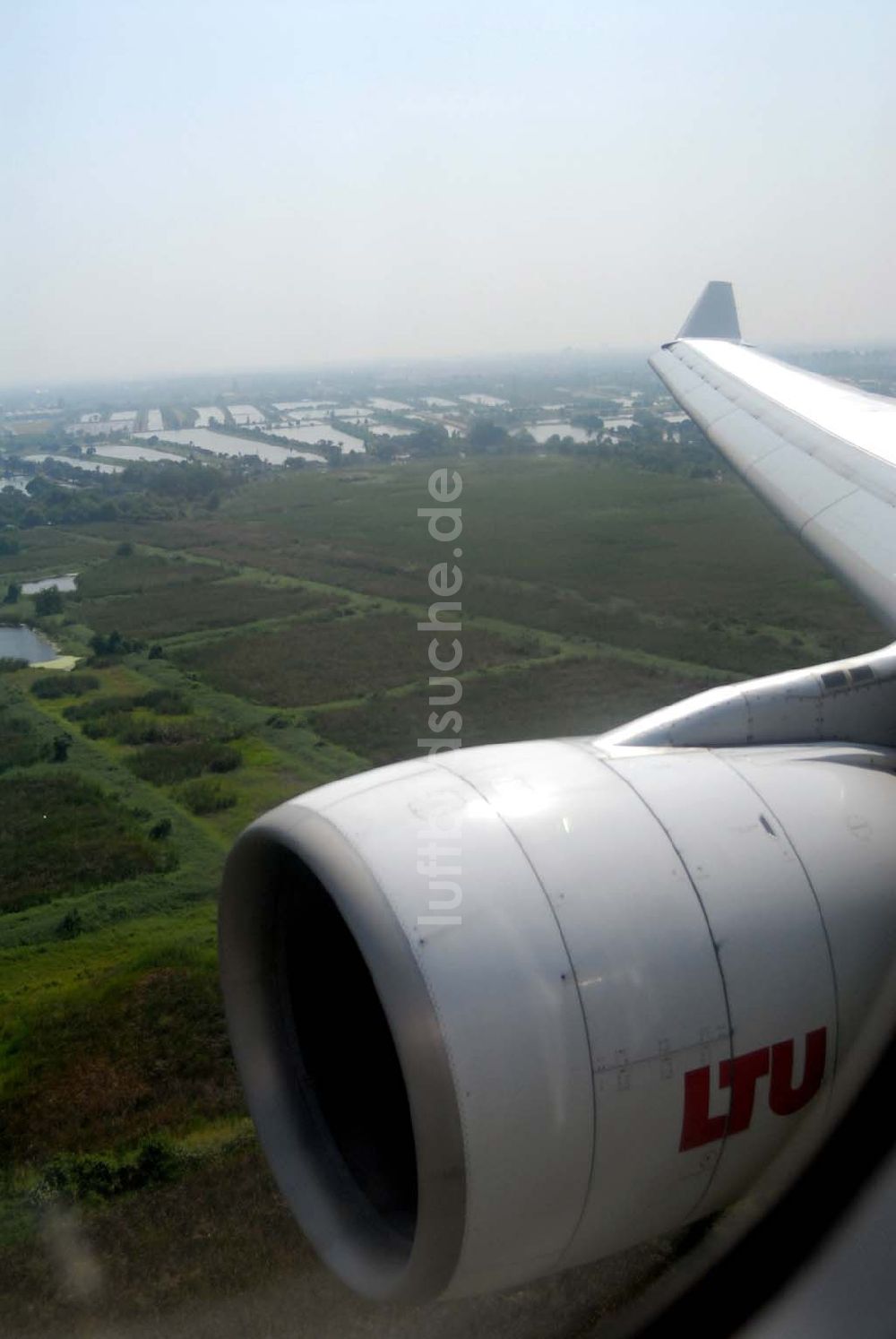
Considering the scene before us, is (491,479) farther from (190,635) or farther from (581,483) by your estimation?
(190,635)

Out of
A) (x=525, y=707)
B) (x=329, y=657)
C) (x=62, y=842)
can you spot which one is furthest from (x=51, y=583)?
(x=62, y=842)

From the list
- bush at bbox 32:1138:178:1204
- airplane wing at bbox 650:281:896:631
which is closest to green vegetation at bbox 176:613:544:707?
airplane wing at bbox 650:281:896:631

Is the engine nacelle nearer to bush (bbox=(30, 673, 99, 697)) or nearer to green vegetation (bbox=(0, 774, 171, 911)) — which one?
green vegetation (bbox=(0, 774, 171, 911))

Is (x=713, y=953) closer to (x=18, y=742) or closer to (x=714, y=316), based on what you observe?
(x=714, y=316)

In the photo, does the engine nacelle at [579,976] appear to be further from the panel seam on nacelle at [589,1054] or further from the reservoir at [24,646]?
the reservoir at [24,646]

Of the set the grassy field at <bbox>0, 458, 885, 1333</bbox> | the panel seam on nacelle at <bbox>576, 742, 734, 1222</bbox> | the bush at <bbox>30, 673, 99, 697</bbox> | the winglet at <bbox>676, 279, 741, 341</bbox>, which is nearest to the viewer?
the panel seam on nacelle at <bbox>576, 742, 734, 1222</bbox>
